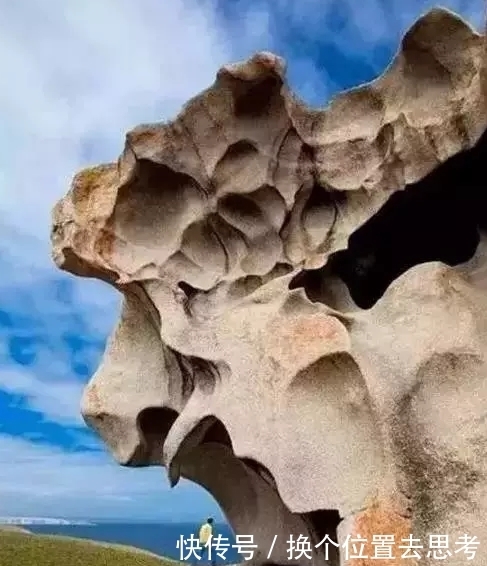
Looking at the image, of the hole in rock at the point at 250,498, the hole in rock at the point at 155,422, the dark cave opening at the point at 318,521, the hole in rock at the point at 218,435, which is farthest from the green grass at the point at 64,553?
the dark cave opening at the point at 318,521

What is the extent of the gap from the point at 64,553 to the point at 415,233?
396 inches

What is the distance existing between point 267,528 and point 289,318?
4.85 feet

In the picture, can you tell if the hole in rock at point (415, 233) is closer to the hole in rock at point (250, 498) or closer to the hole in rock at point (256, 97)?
the hole in rock at point (256, 97)

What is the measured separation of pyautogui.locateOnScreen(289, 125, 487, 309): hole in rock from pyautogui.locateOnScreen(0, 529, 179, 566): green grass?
8.99 metres

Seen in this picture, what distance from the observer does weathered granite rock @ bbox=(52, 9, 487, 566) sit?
425 centimetres

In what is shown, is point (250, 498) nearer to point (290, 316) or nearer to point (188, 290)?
point (188, 290)

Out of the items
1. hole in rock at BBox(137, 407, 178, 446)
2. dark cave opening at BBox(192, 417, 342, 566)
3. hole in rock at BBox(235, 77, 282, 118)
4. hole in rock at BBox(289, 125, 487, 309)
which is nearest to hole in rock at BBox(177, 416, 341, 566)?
dark cave opening at BBox(192, 417, 342, 566)

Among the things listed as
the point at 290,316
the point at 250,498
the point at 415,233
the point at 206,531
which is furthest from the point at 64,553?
the point at 290,316

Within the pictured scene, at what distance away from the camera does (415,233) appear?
5.50m

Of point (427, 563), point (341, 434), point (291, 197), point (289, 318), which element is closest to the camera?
point (427, 563)

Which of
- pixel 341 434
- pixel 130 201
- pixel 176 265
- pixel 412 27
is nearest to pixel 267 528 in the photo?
pixel 341 434

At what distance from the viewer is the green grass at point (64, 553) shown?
1310 cm

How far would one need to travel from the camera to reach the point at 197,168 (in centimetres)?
548

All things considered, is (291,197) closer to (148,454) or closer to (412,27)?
(412,27)
